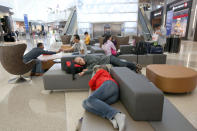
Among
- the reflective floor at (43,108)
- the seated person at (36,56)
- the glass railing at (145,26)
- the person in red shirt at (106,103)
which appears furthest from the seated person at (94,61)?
the glass railing at (145,26)

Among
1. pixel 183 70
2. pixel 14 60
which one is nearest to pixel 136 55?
pixel 183 70

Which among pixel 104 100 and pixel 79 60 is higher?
pixel 79 60

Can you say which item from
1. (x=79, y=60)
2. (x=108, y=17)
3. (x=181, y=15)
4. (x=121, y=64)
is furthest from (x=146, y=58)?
(x=181, y=15)

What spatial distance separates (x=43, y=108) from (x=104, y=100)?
1.46 meters

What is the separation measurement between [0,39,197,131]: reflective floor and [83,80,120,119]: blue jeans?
63 cm

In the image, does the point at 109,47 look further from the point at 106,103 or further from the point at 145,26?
the point at 145,26

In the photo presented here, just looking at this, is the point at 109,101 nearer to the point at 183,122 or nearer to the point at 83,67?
the point at 183,122

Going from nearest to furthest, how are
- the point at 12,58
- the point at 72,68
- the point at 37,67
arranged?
the point at 72,68 → the point at 12,58 → the point at 37,67

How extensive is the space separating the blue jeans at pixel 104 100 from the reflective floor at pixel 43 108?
627mm

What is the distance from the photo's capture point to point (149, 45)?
5.43m

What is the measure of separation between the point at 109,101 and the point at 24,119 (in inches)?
60.7

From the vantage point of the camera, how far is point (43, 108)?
264cm

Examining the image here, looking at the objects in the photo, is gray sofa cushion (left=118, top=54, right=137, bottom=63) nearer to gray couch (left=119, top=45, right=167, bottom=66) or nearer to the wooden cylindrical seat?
gray couch (left=119, top=45, right=167, bottom=66)

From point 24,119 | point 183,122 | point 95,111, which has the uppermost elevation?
point 95,111
